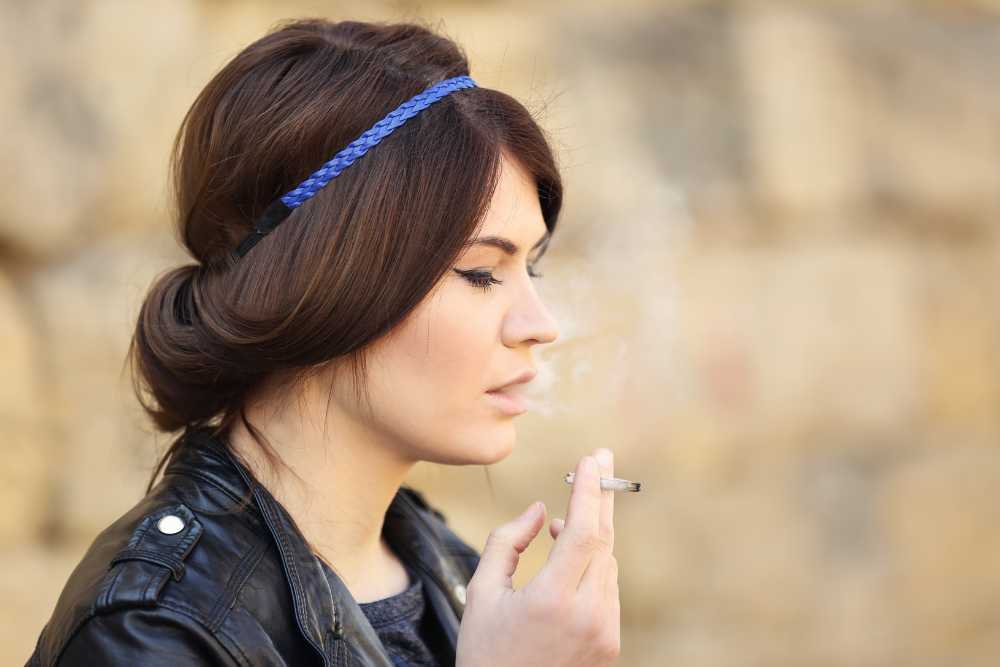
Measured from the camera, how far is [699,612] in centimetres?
337

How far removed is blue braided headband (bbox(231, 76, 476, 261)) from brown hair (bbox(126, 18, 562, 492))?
0.04ft

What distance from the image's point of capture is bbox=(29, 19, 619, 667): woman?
1451 millimetres

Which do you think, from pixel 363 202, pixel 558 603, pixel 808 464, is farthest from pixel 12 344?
pixel 808 464

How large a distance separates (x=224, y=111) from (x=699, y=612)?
7.57ft

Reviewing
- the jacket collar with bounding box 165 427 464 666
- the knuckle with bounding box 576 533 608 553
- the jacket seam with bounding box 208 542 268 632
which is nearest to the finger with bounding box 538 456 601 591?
the knuckle with bounding box 576 533 608 553

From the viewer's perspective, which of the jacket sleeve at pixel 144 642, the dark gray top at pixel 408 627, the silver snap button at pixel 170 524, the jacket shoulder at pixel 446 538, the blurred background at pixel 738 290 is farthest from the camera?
the blurred background at pixel 738 290

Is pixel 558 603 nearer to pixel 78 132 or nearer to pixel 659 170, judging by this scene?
pixel 78 132

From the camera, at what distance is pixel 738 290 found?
3.38 meters

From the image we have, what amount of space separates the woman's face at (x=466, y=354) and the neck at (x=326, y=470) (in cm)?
5

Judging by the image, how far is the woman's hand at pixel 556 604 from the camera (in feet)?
4.73

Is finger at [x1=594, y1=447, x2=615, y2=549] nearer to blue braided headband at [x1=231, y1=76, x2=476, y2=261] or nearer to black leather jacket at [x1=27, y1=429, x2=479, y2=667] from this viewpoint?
black leather jacket at [x1=27, y1=429, x2=479, y2=667]

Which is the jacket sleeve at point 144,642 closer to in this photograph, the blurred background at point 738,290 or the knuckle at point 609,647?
the knuckle at point 609,647

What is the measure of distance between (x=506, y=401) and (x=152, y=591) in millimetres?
546

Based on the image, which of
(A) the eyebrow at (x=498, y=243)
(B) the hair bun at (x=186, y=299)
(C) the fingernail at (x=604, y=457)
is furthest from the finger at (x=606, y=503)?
(B) the hair bun at (x=186, y=299)
